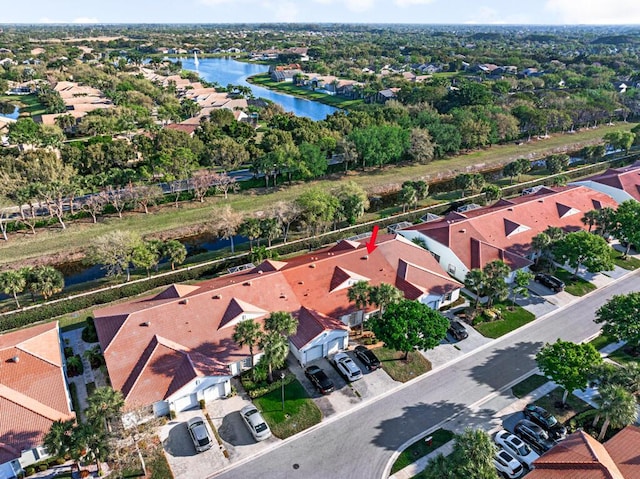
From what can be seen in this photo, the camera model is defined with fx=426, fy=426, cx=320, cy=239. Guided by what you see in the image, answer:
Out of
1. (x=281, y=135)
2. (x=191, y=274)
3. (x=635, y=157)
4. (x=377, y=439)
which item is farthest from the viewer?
(x=635, y=157)

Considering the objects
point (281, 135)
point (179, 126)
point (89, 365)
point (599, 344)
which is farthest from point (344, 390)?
point (179, 126)

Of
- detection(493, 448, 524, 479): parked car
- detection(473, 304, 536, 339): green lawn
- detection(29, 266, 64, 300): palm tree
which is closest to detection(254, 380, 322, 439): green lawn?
detection(493, 448, 524, 479): parked car

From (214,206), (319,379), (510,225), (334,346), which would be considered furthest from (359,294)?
(214,206)

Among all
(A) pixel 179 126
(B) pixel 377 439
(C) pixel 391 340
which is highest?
(A) pixel 179 126

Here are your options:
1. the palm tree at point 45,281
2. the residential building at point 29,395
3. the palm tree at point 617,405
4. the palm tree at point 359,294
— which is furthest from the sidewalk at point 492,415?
the palm tree at point 45,281

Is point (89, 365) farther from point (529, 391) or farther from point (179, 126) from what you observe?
point (179, 126)

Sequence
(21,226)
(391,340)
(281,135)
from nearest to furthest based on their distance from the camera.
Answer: (391,340)
(21,226)
(281,135)
